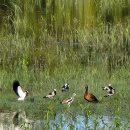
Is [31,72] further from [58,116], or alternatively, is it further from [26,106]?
[58,116]

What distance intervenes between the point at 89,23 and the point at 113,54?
73.1 inches

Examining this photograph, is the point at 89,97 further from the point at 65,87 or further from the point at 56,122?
the point at 56,122

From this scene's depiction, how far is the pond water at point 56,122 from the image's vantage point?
9941 millimetres

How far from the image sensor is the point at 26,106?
12.5 metres

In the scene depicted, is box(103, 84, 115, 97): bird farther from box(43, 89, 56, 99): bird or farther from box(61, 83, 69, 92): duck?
box(43, 89, 56, 99): bird

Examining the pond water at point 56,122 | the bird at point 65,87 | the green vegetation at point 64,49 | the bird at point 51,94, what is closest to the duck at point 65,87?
the bird at point 65,87

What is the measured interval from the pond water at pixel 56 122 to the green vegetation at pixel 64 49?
598mm

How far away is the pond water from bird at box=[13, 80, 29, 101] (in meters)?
1.11

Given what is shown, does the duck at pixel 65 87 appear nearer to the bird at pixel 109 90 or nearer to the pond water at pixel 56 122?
the bird at pixel 109 90

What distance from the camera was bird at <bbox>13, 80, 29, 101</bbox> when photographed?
13047 millimetres

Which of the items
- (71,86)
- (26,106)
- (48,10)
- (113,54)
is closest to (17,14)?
(48,10)

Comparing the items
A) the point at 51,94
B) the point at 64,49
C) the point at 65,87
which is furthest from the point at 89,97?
the point at 64,49

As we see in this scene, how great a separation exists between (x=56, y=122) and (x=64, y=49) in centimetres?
675

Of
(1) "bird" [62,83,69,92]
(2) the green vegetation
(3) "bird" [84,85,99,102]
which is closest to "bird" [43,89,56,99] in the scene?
(2) the green vegetation
